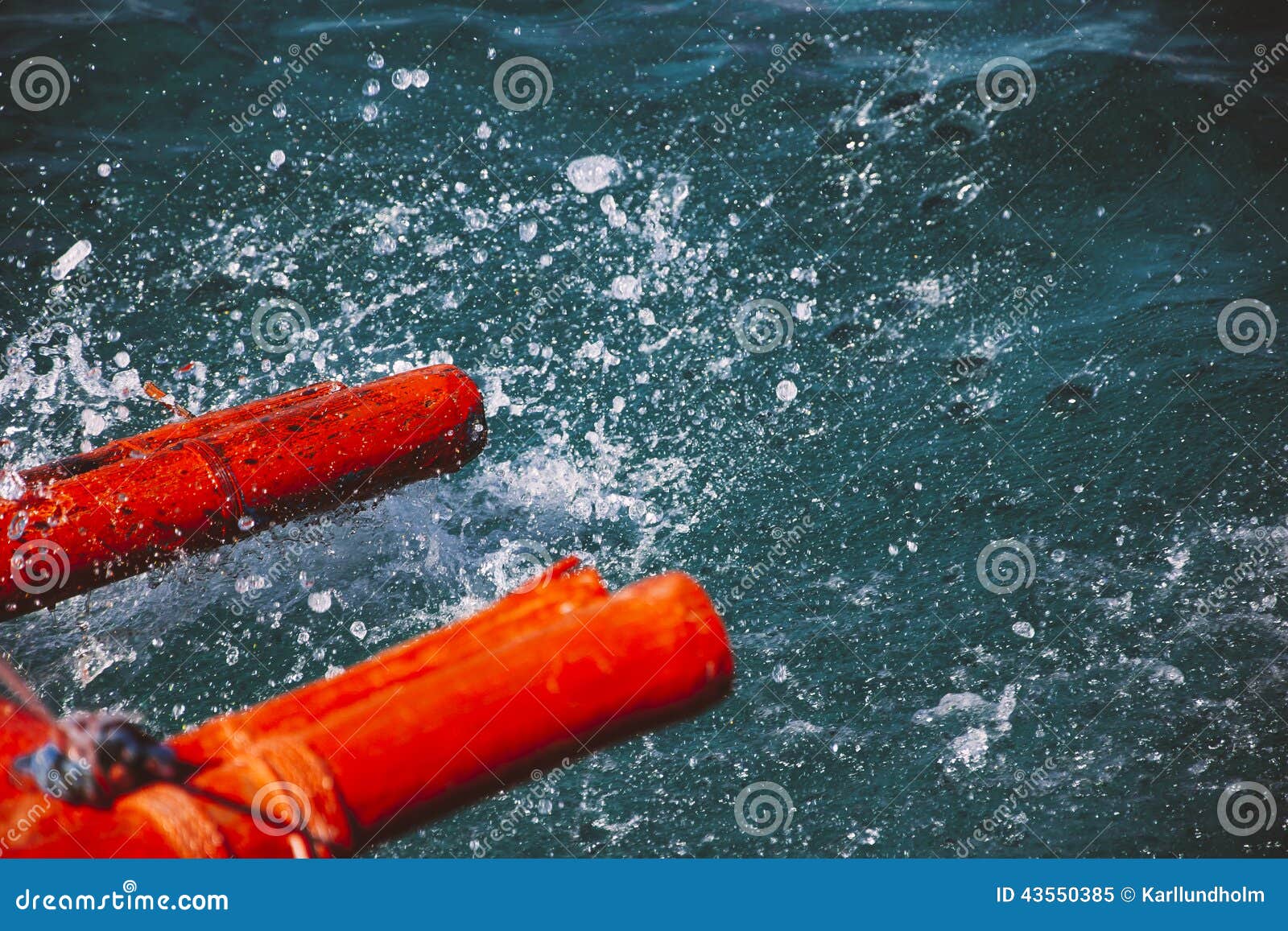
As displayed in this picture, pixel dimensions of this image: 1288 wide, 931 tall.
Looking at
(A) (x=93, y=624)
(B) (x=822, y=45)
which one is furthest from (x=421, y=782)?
(B) (x=822, y=45)

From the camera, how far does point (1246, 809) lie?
3.66 m

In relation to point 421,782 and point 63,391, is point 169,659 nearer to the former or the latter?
point 63,391

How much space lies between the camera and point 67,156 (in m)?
5.94

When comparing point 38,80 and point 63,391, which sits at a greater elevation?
point 38,80

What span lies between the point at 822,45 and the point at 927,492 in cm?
348
